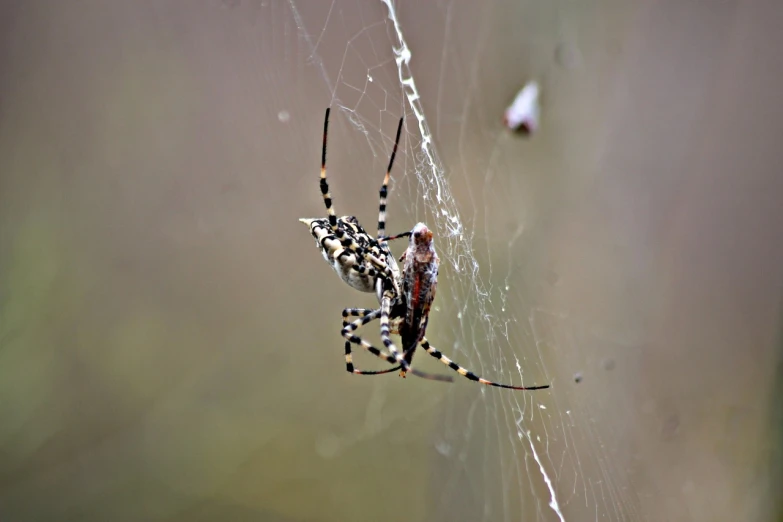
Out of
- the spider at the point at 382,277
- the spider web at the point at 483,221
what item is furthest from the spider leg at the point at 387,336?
the spider web at the point at 483,221

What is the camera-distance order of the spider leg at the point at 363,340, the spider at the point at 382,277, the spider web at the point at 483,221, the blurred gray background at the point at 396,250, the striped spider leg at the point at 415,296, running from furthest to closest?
the blurred gray background at the point at 396,250
the spider web at the point at 483,221
the spider leg at the point at 363,340
the spider at the point at 382,277
the striped spider leg at the point at 415,296

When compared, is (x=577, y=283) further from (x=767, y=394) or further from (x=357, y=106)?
(x=357, y=106)

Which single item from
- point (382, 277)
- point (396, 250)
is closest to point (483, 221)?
point (396, 250)

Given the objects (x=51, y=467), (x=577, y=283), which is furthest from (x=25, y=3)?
(x=577, y=283)

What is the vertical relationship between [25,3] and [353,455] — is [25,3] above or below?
above

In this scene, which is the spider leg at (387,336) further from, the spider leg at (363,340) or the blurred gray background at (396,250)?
the blurred gray background at (396,250)

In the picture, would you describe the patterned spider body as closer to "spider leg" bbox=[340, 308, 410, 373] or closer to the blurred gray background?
"spider leg" bbox=[340, 308, 410, 373]
